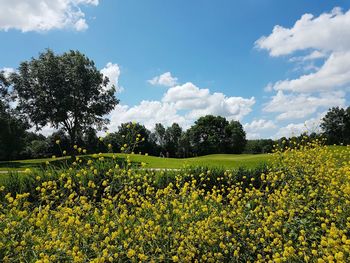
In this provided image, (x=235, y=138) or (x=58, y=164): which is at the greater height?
A: (x=235, y=138)

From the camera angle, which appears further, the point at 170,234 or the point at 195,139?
the point at 195,139

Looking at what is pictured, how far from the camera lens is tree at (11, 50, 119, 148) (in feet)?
102

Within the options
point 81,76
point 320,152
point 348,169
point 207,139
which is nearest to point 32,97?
point 81,76

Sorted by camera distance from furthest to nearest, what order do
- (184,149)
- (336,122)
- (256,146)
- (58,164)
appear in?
1. (256,146)
2. (184,149)
3. (336,122)
4. (58,164)

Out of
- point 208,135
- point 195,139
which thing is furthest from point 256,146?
point 195,139

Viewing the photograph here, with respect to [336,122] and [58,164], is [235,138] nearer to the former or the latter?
[336,122]

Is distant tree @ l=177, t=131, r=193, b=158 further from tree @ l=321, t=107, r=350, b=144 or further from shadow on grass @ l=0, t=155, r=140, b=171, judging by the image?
shadow on grass @ l=0, t=155, r=140, b=171

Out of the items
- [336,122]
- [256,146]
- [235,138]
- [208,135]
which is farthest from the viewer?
[256,146]

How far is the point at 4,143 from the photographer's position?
34.3m

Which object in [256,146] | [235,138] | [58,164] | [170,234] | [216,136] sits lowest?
[170,234]

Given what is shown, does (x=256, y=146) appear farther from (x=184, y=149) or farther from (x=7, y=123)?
(x=7, y=123)

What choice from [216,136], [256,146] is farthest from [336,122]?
[216,136]

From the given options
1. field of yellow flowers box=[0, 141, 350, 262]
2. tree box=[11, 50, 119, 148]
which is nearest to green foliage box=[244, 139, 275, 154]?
tree box=[11, 50, 119, 148]

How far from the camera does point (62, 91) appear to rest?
102 feet
